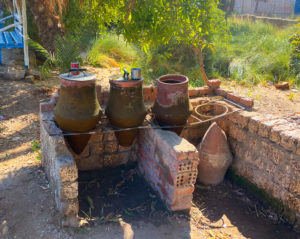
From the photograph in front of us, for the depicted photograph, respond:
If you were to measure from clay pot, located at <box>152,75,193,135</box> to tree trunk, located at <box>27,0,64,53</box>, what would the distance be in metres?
4.43

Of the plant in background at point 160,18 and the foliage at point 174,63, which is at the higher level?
the plant in background at point 160,18

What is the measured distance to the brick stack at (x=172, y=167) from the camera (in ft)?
9.57

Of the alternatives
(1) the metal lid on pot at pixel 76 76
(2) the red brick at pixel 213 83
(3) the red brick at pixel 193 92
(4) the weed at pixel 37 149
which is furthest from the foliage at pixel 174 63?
(1) the metal lid on pot at pixel 76 76

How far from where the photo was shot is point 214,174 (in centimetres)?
389

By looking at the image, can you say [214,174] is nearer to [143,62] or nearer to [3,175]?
[3,175]

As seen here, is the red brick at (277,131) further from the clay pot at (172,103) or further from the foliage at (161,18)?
the foliage at (161,18)

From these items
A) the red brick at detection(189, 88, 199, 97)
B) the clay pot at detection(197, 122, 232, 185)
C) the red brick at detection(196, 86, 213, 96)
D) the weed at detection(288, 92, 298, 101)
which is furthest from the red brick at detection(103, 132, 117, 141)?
the weed at detection(288, 92, 298, 101)

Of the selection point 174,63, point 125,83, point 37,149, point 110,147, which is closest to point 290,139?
point 125,83

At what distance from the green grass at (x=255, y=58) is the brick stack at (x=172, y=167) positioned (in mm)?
4464

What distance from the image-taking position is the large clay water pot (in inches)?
116

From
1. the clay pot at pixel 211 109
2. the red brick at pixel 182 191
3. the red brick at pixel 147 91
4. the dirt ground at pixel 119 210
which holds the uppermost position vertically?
the red brick at pixel 147 91

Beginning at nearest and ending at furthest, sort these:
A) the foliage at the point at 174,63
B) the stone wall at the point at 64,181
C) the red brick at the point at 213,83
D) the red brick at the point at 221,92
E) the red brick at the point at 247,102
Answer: the stone wall at the point at 64,181 → the red brick at the point at 247,102 → the red brick at the point at 221,92 → the red brick at the point at 213,83 → the foliage at the point at 174,63

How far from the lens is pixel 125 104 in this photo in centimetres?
323

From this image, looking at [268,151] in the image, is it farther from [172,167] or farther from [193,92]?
[193,92]
